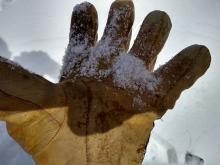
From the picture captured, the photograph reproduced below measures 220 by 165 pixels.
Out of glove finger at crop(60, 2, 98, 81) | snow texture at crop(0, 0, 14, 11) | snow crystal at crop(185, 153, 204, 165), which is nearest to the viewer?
glove finger at crop(60, 2, 98, 81)

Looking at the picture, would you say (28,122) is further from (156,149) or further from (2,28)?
(2,28)

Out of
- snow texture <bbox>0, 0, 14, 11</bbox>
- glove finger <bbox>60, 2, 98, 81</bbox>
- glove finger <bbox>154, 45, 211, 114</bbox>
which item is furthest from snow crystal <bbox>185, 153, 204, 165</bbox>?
snow texture <bbox>0, 0, 14, 11</bbox>

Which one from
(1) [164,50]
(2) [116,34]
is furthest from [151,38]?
(1) [164,50]

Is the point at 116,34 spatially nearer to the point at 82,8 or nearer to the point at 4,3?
the point at 82,8

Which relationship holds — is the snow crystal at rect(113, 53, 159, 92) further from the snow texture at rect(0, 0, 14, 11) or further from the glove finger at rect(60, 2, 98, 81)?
the snow texture at rect(0, 0, 14, 11)

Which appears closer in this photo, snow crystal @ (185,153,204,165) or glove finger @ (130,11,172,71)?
glove finger @ (130,11,172,71)

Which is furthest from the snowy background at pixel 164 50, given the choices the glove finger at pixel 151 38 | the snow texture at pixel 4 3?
the glove finger at pixel 151 38
